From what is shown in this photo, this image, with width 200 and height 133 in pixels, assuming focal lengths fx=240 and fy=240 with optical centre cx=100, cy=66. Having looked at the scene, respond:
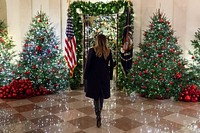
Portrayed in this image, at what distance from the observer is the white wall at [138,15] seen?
7125 mm

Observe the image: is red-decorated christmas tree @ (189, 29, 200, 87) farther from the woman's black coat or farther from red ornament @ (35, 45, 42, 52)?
red ornament @ (35, 45, 42, 52)

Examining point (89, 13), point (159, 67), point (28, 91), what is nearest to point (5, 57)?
point (28, 91)

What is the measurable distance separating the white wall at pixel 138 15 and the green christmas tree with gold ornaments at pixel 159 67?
0.88 meters

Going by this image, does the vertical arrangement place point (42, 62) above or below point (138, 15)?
below

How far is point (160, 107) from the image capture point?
227 inches

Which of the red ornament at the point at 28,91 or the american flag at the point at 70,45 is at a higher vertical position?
the american flag at the point at 70,45

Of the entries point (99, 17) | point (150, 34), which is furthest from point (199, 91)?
point (99, 17)

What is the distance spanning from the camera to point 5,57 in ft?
26.3

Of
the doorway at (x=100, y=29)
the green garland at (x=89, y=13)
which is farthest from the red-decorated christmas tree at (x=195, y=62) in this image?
the doorway at (x=100, y=29)

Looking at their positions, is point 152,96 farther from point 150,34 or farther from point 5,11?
point 5,11

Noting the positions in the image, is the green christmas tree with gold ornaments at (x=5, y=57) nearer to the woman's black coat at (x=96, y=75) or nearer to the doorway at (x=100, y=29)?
the doorway at (x=100, y=29)

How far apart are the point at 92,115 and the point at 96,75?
4.06 ft

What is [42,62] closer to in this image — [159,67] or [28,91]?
[28,91]

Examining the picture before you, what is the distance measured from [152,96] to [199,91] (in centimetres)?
123
